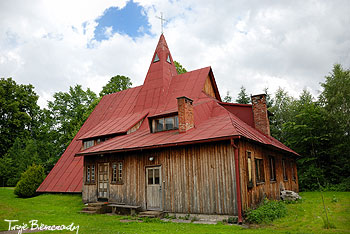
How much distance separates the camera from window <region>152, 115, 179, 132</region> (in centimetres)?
1349

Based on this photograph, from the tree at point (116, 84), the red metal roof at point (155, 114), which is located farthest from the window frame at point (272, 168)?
the tree at point (116, 84)

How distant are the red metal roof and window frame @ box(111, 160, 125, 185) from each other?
0.89 meters

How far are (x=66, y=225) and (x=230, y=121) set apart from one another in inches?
302

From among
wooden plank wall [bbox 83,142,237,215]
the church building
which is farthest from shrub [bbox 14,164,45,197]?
wooden plank wall [bbox 83,142,237,215]

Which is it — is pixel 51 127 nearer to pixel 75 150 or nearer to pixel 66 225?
pixel 75 150

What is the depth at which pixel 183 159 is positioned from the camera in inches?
453

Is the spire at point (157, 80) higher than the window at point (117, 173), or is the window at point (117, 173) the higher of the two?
the spire at point (157, 80)

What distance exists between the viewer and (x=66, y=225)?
9.67 m

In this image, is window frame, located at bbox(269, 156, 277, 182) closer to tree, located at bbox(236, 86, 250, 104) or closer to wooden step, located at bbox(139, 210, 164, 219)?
wooden step, located at bbox(139, 210, 164, 219)

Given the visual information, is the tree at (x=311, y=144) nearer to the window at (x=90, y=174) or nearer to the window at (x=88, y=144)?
the window at (x=88, y=144)

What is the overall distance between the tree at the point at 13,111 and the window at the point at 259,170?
31867mm

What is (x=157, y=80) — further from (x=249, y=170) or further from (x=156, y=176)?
(x=249, y=170)

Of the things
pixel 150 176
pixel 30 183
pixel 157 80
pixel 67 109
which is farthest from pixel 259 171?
pixel 67 109

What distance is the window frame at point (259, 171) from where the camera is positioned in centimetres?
Answer: 1210
